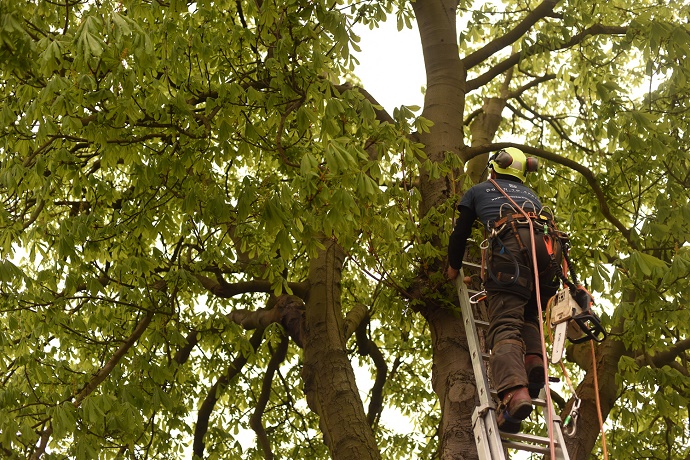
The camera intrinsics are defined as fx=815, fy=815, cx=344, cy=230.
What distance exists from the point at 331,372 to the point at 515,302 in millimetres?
2323

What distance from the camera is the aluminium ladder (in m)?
4.94

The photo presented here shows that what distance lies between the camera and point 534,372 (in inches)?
212

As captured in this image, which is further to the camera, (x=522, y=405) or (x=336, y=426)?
(x=336, y=426)

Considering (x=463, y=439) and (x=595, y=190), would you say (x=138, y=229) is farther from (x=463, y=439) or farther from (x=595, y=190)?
(x=595, y=190)

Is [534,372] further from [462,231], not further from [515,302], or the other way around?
[462,231]

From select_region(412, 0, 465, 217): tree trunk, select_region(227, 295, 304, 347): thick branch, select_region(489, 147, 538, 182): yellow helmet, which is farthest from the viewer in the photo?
select_region(227, 295, 304, 347): thick branch

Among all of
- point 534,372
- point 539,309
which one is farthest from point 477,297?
point 539,309

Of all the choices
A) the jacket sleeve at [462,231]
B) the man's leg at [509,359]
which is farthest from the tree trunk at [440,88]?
the man's leg at [509,359]

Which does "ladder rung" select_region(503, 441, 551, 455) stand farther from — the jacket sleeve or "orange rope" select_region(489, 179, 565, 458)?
the jacket sleeve

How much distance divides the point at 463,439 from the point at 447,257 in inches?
53.1

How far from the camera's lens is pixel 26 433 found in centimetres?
570

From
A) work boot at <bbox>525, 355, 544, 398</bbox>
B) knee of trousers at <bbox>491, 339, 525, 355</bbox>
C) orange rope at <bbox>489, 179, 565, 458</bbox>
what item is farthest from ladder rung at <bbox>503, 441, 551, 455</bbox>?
knee of trousers at <bbox>491, 339, 525, 355</bbox>

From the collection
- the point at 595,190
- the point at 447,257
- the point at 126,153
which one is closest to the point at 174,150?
the point at 126,153

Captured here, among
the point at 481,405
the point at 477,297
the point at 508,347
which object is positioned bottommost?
the point at 481,405
